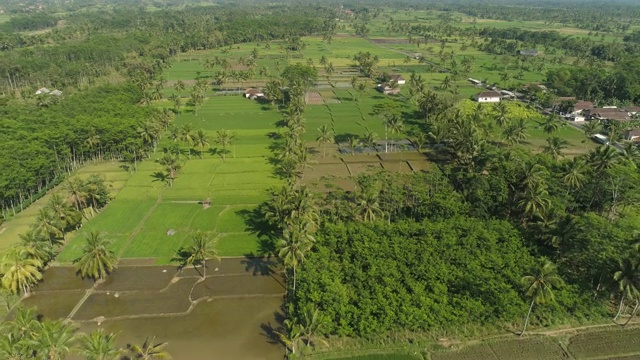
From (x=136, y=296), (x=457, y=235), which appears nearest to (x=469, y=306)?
(x=457, y=235)

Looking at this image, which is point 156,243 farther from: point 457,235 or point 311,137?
point 311,137

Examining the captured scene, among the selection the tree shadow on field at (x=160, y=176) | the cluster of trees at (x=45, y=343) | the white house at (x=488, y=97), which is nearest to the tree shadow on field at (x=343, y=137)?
the tree shadow on field at (x=160, y=176)

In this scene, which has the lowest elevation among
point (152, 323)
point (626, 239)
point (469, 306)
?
point (152, 323)

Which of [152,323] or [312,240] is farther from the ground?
[312,240]

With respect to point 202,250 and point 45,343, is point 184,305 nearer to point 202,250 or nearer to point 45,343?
point 202,250

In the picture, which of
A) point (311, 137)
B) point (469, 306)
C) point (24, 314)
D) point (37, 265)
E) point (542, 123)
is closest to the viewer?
point (24, 314)

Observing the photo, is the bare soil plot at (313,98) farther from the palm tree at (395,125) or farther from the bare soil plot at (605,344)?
the bare soil plot at (605,344)

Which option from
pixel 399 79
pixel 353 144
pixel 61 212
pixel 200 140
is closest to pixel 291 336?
pixel 61 212

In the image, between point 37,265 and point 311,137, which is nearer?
point 37,265
